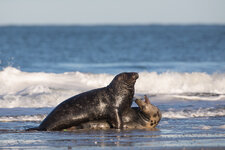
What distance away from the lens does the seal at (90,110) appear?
10.0 m

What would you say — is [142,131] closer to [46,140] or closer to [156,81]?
[46,140]

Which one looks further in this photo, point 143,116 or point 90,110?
point 143,116

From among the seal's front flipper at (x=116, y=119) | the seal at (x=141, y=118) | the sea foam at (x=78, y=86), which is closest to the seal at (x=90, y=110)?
the seal's front flipper at (x=116, y=119)

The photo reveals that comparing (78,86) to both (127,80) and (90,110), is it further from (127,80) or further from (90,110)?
(90,110)

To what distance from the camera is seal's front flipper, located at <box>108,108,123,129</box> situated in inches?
397

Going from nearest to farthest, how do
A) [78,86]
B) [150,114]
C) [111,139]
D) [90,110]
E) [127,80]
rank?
1. [111,139]
2. [90,110]
3. [150,114]
4. [127,80]
5. [78,86]

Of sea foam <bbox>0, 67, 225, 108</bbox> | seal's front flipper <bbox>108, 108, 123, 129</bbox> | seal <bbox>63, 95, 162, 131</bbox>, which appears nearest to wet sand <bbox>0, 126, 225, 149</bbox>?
seal's front flipper <bbox>108, 108, 123, 129</bbox>

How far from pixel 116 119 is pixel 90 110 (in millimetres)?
541

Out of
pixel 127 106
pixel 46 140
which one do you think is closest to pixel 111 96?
pixel 127 106

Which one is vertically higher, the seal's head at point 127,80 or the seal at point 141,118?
the seal's head at point 127,80

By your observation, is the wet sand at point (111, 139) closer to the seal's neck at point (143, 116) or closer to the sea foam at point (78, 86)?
the seal's neck at point (143, 116)

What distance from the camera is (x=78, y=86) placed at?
18.0 meters

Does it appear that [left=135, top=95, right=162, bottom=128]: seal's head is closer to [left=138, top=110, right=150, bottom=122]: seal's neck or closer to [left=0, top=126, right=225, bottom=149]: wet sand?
[left=138, top=110, right=150, bottom=122]: seal's neck

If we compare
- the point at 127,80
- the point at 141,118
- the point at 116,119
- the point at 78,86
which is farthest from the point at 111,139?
the point at 78,86
